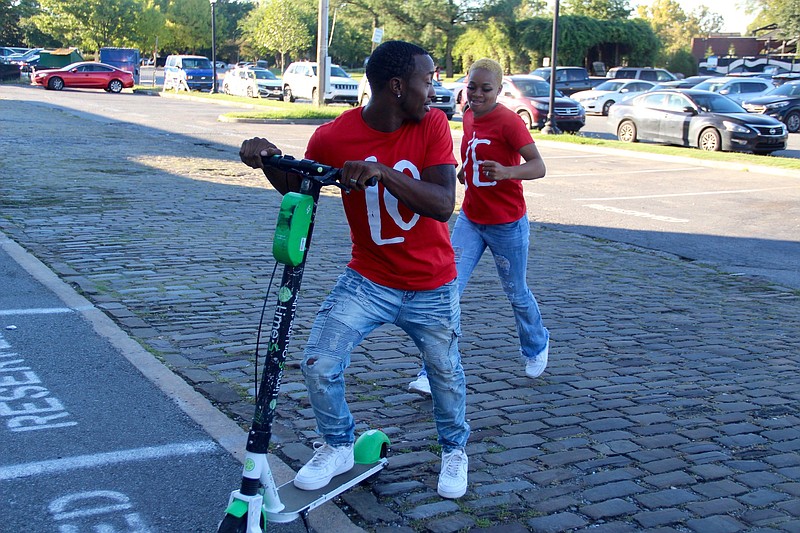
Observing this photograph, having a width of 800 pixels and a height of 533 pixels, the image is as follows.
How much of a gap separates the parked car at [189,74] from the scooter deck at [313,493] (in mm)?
46148

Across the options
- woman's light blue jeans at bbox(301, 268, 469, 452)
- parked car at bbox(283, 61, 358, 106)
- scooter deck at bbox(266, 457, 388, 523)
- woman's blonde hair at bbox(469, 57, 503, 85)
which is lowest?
scooter deck at bbox(266, 457, 388, 523)

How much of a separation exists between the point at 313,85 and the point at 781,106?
19693 millimetres

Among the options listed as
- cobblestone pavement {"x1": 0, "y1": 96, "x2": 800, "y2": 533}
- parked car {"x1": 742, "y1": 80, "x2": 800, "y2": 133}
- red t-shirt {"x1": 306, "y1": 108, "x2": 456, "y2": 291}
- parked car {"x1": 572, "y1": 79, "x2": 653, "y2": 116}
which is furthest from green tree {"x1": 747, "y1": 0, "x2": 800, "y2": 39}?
red t-shirt {"x1": 306, "y1": 108, "x2": 456, "y2": 291}

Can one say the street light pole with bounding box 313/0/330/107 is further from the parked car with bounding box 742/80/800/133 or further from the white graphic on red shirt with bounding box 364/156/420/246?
the white graphic on red shirt with bounding box 364/156/420/246

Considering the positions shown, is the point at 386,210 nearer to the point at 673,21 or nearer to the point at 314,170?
the point at 314,170

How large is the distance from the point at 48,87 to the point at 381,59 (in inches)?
1835

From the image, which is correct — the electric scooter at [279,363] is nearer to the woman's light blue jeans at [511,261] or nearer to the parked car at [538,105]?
the woman's light blue jeans at [511,261]

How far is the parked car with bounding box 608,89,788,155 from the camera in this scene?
21.6m

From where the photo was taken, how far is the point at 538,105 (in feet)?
90.8

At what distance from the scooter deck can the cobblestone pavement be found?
103 mm

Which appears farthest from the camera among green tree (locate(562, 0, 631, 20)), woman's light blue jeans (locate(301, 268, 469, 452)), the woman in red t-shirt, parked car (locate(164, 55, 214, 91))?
green tree (locate(562, 0, 631, 20))

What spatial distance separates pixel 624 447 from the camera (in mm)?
4477

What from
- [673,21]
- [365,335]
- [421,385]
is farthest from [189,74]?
[673,21]

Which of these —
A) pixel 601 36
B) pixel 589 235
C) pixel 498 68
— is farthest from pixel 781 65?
pixel 498 68
